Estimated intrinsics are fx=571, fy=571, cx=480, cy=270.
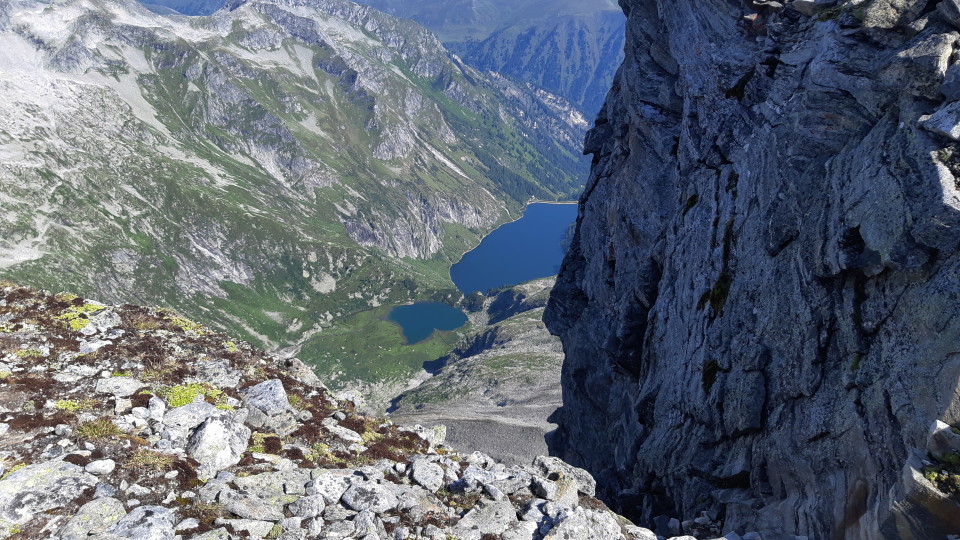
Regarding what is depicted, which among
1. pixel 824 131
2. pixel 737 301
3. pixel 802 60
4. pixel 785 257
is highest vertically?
pixel 802 60

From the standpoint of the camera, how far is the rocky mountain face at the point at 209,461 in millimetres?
16750

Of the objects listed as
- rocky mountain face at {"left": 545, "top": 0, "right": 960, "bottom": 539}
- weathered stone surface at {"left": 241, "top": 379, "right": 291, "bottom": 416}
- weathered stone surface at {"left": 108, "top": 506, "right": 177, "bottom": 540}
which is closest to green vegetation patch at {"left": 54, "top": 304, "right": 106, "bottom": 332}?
weathered stone surface at {"left": 241, "top": 379, "right": 291, "bottom": 416}

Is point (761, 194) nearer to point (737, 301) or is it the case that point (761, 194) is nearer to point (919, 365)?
point (737, 301)

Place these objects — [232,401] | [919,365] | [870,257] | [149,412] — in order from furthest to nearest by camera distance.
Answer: [232,401] < [870,257] < [149,412] < [919,365]

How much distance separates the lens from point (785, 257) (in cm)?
2836

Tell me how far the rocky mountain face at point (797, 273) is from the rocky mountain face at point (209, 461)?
350 inches

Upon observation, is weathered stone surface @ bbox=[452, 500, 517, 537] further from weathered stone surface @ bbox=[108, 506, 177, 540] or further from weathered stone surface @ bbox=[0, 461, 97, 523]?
weathered stone surface @ bbox=[0, 461, 97, 523]

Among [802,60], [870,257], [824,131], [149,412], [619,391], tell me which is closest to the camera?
[149,412]

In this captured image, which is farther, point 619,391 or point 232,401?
point 619,391

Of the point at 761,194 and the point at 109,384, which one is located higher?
the point at 761,194

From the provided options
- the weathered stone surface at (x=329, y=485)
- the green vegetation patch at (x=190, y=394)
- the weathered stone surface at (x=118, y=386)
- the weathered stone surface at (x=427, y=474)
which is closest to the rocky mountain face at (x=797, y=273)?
the weathered stone surface at (x=427, y=474)

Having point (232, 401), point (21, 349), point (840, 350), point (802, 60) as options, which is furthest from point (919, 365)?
point (21, 349)

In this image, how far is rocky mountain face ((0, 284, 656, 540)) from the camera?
55.0ft

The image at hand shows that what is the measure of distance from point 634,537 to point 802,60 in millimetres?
26178
